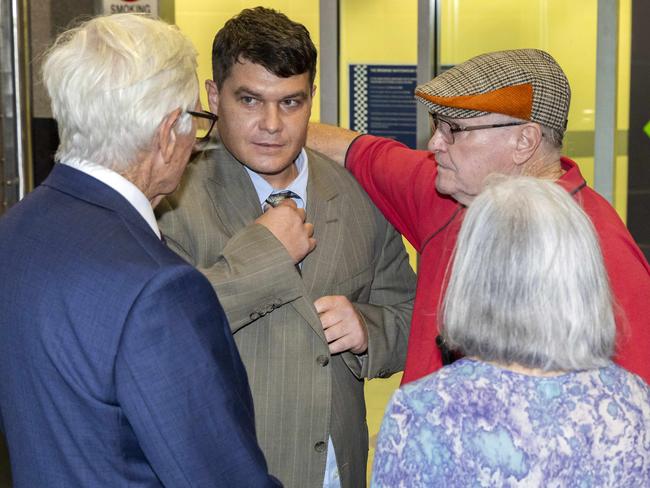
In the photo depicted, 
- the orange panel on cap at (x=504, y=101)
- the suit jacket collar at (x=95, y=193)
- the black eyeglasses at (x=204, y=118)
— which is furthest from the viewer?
the orange panel on cap at (x=504, y=101)

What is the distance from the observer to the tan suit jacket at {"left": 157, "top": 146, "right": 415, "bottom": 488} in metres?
2.54

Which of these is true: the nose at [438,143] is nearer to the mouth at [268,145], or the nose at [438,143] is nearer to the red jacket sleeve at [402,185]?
the red jacket sleeve at [402,185]

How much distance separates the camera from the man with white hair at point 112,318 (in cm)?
174

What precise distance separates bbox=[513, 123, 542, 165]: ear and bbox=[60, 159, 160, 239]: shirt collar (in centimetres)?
100

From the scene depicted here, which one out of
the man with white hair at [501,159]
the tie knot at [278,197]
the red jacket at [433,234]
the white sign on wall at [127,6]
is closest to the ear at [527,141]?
the man with white hair at [501,159]

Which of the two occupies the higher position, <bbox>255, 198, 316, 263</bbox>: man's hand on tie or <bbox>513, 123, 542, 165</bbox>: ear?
<bbox>513, 123, 542, 165</bbox>: ear

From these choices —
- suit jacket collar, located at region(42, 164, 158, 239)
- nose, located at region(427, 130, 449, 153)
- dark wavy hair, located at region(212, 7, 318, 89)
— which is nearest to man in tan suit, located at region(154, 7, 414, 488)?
dark wavy hair, located at region(212, 7, 318, 89)

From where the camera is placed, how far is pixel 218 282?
2.47 m

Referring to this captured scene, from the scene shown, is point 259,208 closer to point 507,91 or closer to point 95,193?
point 507,91

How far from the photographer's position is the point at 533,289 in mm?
1705

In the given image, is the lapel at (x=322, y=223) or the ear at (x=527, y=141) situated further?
the lapel at (x=322, y=223)

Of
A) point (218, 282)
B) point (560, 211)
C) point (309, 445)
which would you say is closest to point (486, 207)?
point (560, 211)

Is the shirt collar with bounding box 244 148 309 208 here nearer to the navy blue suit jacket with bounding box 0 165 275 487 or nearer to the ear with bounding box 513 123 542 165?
the ear with bounding box 513 123 542 165

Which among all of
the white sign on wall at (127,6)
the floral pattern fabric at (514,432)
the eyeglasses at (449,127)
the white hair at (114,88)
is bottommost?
the floral pattern fabric at (514,432)
